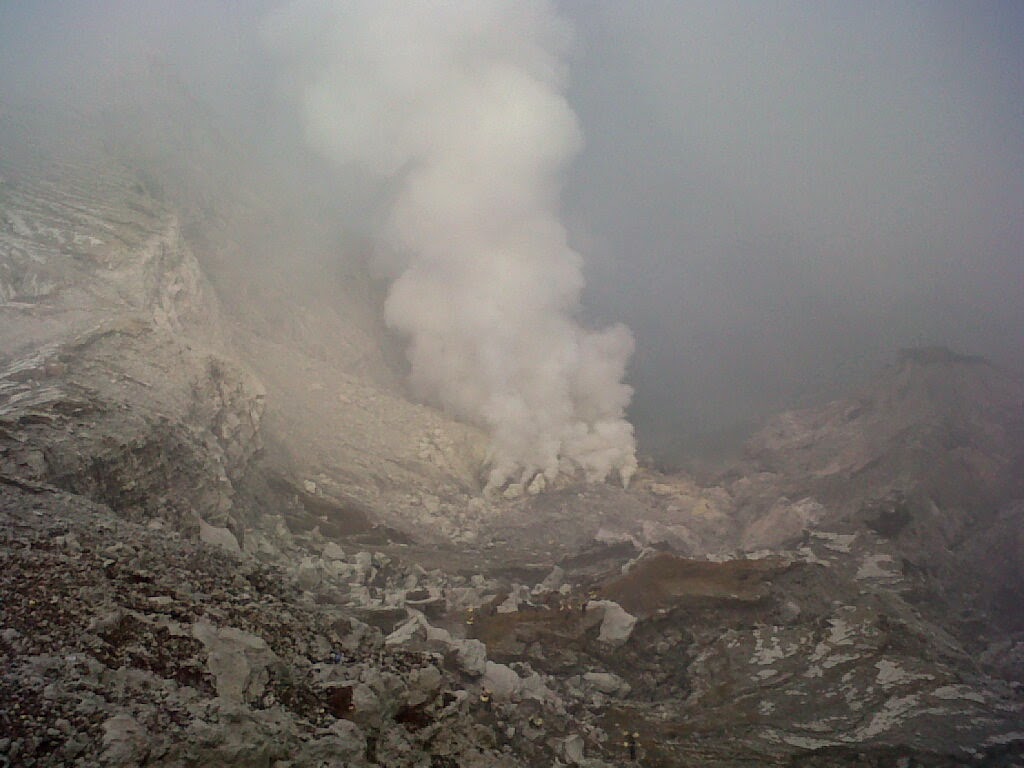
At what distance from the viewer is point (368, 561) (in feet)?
71.7

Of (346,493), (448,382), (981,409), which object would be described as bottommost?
(346,493)

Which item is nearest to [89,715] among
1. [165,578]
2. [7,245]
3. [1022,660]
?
[165,578]

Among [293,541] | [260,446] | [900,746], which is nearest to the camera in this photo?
[900,746]

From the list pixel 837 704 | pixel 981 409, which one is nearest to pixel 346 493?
pixel 837 704

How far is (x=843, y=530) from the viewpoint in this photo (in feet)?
101

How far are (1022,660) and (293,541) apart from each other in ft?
85.9

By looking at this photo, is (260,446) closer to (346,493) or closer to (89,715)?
(346,493)

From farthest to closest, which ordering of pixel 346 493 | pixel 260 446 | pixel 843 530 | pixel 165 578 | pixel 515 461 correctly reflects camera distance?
pixel 515 461 → pixel 843 530 → pixel 346 493 → pixel 260 446 → pixel 165 578

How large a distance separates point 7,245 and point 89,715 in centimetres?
2367

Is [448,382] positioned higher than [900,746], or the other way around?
[448,382]

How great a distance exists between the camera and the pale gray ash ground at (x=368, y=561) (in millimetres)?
8438

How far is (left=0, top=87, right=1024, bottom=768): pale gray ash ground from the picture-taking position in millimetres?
8438

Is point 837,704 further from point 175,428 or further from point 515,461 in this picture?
point 515,461

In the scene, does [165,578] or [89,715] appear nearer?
[89,715]
